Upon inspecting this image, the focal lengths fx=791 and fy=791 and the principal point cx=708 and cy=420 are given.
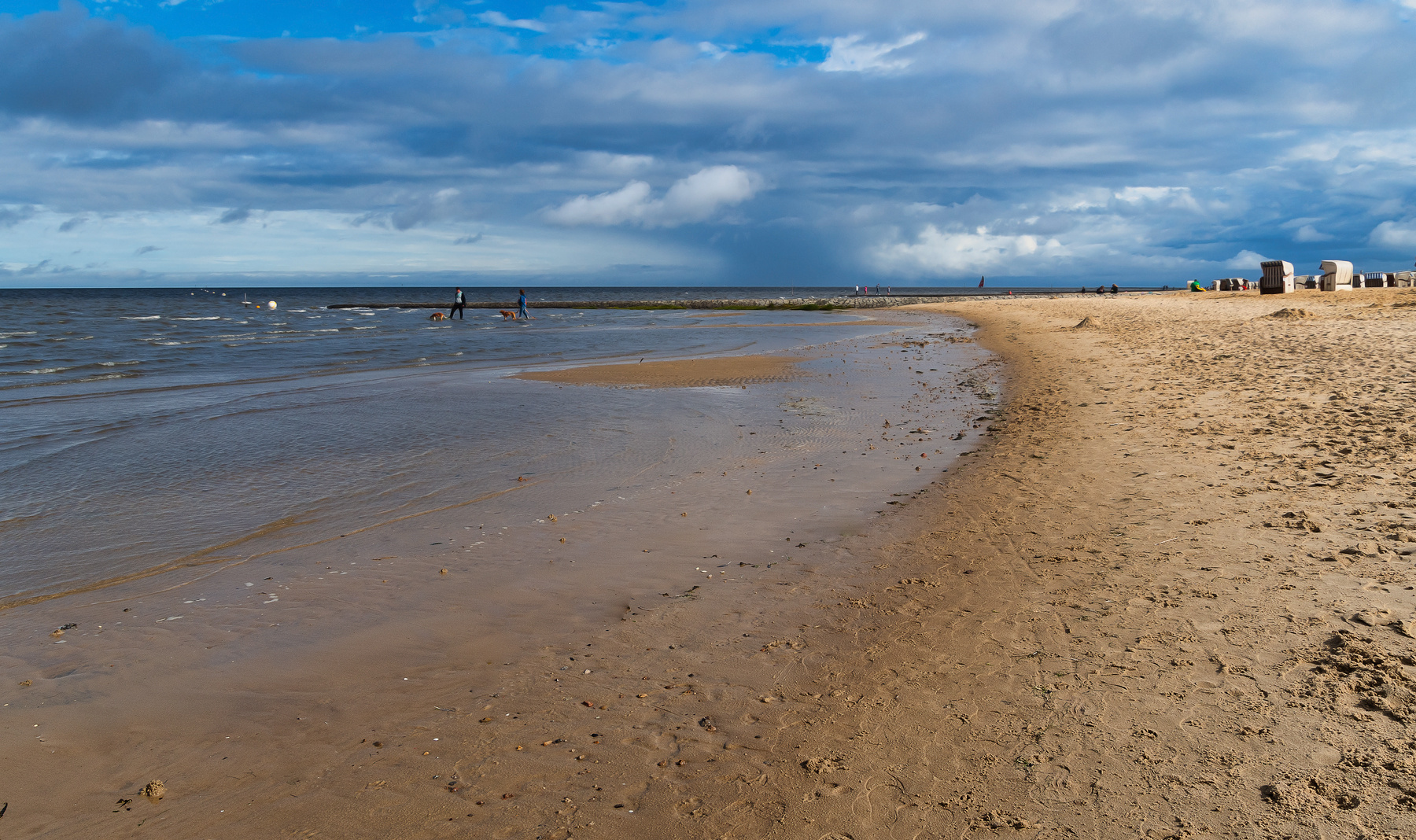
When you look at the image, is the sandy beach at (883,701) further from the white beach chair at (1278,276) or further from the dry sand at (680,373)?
the white beach chair at (1278,276)

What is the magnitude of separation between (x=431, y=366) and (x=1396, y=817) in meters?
26.1

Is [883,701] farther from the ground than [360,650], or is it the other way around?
[883,701]

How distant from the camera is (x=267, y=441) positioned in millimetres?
12664

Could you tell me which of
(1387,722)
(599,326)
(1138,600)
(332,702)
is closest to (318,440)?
(332,702)

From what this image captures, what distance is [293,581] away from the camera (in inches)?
258

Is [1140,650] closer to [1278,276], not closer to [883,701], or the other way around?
[883,701]

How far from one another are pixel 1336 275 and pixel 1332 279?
0.23 meters

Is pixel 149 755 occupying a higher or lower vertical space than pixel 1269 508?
lower

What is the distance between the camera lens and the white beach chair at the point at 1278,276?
37.5m

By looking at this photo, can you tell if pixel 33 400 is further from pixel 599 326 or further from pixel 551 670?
pixel 599 326

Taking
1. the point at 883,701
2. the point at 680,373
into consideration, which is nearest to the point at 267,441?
the point at 680,373

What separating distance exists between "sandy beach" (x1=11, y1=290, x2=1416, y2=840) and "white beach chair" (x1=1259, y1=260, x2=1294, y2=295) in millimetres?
36855

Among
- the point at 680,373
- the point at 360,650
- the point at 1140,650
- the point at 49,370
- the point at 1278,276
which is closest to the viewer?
the point at 1140,650

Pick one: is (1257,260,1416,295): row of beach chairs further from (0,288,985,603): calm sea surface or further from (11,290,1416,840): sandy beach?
(11,290,1416,840): sandy beach
